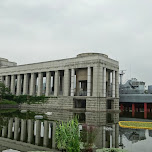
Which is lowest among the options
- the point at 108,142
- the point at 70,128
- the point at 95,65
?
the point at 108,142

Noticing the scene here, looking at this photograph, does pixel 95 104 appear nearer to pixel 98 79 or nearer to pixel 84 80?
pixel 98 79

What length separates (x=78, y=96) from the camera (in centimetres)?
5022

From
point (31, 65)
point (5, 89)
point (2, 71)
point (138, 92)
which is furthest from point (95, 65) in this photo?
point (2, 71)

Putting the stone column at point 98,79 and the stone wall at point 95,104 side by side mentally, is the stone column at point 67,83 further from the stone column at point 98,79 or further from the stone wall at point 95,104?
the stone column at point 98,79

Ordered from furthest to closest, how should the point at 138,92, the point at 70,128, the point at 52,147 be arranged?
the point at 138,92 < the point at 52,147 < the point at 70,128

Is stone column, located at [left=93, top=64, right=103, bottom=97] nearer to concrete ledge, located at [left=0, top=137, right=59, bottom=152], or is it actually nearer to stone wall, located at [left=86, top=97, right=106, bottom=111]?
stone wall, located at [left=86, top=97, right=106, bottom=111]

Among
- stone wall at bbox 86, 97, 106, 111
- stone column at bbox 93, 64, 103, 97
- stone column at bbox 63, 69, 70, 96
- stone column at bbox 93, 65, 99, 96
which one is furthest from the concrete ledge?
stone column at bbox 63, 69, 70, 96

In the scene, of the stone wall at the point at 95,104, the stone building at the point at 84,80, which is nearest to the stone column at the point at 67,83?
the stone building at the point at 84,80

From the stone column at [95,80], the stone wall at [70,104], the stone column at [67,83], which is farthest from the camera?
the stone column at [67,83]

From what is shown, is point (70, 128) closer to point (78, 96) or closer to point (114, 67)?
point (78, 96)

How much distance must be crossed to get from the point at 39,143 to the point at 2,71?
205ft

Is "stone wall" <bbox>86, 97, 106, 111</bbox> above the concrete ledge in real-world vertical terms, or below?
above

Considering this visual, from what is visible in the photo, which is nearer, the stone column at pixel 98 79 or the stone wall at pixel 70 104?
the stone wall at pixel 70 104

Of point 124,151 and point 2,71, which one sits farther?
point 2,71
